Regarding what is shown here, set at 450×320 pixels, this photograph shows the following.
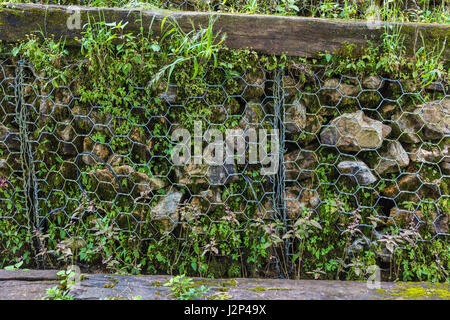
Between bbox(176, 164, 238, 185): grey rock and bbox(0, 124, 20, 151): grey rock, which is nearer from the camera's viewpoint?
bbox(176, 164, 238, 185): grey rock

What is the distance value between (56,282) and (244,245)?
1.04 metres

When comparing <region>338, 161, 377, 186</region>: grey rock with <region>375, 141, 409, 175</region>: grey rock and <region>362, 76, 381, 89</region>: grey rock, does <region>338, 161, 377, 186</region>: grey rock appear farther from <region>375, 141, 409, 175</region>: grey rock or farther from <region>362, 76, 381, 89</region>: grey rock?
<region>362, 76, 381, 89</region>: grey rock

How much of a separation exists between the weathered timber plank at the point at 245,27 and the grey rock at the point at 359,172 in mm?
685

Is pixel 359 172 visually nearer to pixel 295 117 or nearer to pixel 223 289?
pixel 295 117

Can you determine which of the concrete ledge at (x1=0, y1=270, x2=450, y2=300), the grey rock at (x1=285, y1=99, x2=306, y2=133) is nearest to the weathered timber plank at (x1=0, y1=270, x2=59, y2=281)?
the concrete ledge at (x1=0, y1=270, x2=450, y2=300)

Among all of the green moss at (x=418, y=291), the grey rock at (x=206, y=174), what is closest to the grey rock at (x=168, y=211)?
the grey rock at (x=206, y=174)

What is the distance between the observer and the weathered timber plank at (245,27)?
200 cm

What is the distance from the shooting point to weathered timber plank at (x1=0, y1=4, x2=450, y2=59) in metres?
2.00

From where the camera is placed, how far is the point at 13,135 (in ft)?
7.08

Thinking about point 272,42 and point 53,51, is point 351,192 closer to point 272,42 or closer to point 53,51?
point 272,42

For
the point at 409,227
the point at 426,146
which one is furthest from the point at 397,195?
the point at 426,146

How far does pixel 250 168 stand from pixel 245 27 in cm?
82

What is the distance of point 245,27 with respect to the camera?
2.00 metres

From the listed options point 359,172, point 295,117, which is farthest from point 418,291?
point 295,117
